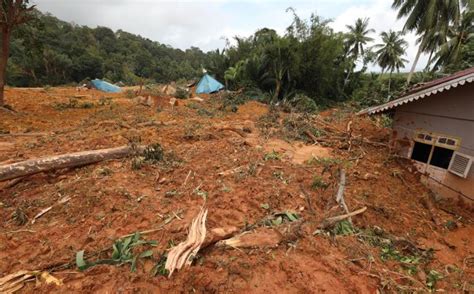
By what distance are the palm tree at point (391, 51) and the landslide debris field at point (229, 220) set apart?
76.8ft

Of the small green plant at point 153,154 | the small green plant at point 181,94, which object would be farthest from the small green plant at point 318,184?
the small green plant at point 181,94

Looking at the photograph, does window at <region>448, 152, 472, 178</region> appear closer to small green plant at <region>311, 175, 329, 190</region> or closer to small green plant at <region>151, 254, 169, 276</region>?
small green plant at <region>311, 175, 329, 190</region>

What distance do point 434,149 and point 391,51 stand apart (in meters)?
24.5

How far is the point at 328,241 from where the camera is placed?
3117mm

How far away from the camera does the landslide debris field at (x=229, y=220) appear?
247 cm

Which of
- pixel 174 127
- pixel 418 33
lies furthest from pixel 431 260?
pixel 418 33

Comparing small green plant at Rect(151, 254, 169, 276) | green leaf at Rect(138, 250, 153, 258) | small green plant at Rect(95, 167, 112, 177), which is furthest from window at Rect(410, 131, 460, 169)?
small green plant at Rect(95, 167, 112, 177)

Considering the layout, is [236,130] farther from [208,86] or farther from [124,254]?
[208,86]

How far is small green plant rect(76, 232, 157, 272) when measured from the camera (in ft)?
8.31

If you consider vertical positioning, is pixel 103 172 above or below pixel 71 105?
below

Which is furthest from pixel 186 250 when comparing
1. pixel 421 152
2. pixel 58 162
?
pixel 421 152

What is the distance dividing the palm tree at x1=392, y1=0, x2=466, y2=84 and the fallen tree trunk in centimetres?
1911

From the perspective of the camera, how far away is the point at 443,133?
221 inches

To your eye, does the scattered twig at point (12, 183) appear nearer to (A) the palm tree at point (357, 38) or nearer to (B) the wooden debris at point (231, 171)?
(B) the wooden debris at point (231, 171)
